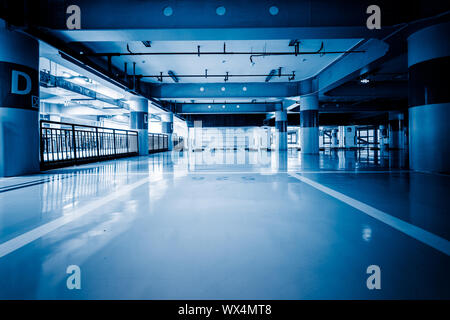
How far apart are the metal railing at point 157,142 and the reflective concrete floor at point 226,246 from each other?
54.8 ft

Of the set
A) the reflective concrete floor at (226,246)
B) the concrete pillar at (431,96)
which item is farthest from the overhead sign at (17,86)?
the concrete pillar at (431,96)

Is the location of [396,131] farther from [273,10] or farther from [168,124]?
[273,10]

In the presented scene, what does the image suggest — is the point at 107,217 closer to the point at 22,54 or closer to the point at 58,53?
the point at 22,54

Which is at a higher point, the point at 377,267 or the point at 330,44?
the point at 330,44

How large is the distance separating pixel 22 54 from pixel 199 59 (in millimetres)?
6743

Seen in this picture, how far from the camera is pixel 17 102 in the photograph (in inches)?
254

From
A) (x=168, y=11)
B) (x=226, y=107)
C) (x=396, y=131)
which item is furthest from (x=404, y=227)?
(x=396, y=131)

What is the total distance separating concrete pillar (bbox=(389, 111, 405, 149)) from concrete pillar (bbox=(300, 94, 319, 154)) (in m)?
15.3

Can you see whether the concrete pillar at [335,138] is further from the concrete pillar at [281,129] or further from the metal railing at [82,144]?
the metal railing at [82,144]

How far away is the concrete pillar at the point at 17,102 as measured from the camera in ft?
20.7


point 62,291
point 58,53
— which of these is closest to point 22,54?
point 58,53

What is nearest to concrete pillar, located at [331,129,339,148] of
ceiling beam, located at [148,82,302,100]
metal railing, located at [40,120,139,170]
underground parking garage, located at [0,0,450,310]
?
underground parking garage, located at [0,0,450,310]

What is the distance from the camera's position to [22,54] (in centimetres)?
655

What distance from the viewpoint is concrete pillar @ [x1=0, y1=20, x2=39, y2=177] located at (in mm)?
6297
